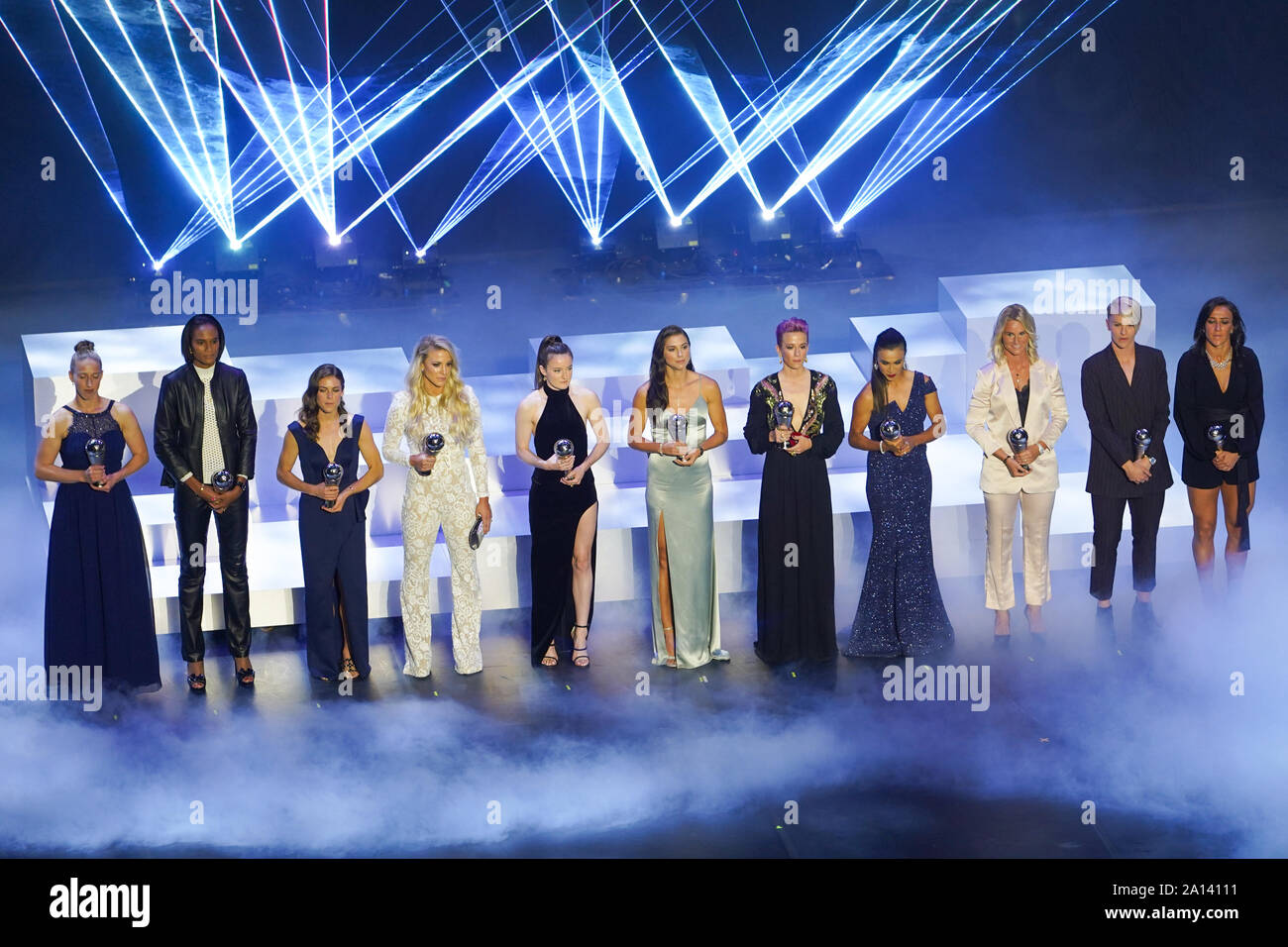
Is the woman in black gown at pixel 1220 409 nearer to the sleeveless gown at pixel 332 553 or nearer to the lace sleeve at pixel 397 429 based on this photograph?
the lace sleeve at pixel 397 429

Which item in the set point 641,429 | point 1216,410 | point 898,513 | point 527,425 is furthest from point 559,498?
point 1216,410

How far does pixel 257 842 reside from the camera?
20.2 feet

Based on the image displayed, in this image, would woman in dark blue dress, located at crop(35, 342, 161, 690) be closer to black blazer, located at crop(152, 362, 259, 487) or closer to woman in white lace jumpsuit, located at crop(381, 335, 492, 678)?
black blazer, located at crop(152, 362, 259, 487)

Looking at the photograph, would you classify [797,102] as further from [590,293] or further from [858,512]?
[858,512]

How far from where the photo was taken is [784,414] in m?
7.23

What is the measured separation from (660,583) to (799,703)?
862 mm

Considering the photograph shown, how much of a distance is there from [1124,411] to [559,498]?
271 centimetres

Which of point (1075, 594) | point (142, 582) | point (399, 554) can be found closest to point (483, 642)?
point (399, 554)

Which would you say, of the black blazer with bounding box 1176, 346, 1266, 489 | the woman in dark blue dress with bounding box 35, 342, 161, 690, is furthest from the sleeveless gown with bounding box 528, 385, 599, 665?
the black blazer with bounding box 1176, 346, 1266, 489

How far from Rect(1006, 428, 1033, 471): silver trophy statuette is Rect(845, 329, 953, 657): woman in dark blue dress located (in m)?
0.36

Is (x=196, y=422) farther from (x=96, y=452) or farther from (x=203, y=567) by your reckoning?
(x=203, y=567)

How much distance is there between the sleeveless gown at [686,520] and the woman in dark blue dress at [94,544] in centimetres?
227

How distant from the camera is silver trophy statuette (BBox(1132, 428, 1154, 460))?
7.54m

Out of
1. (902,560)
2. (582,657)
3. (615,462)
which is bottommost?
(582,657)
